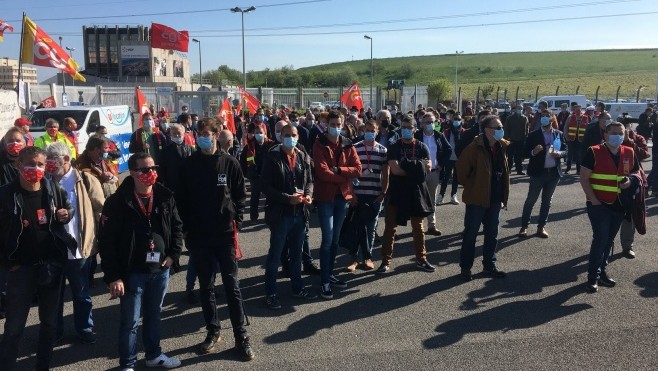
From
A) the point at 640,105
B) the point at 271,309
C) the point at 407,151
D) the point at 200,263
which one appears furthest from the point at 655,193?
the point at 640,105

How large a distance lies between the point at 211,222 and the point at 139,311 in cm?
92

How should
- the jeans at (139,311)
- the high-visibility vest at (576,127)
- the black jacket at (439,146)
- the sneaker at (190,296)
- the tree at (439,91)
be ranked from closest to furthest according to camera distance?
the jeans at (139,311), the sneaker at (190,296), the black jacket at (439,146), the high-visibility vest at (576,127), the tree at (439,91)

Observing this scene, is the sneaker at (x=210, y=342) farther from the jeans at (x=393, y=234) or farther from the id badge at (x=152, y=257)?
the jeans at (x=393, y=234)

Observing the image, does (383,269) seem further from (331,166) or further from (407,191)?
(331,166)

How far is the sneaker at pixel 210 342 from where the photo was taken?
4.82 metres

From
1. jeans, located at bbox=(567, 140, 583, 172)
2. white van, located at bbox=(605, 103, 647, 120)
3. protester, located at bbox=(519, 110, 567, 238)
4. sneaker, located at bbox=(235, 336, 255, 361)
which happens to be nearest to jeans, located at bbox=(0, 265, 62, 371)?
sneaker, located at bbox=(235, 336, 255, 361)

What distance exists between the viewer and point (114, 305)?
5.96 m

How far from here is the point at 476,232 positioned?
6789mm

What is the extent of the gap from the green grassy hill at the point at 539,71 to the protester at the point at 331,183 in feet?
216

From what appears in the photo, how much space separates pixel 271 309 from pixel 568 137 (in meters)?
12.7

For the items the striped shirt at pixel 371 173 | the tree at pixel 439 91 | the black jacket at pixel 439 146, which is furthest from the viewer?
the tree at pixel 439 91

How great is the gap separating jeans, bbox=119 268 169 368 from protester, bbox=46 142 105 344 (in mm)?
743

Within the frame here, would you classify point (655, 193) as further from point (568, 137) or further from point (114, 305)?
point (114, 305)

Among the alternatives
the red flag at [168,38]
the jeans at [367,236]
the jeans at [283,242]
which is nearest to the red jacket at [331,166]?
the jeans at [283,242]
